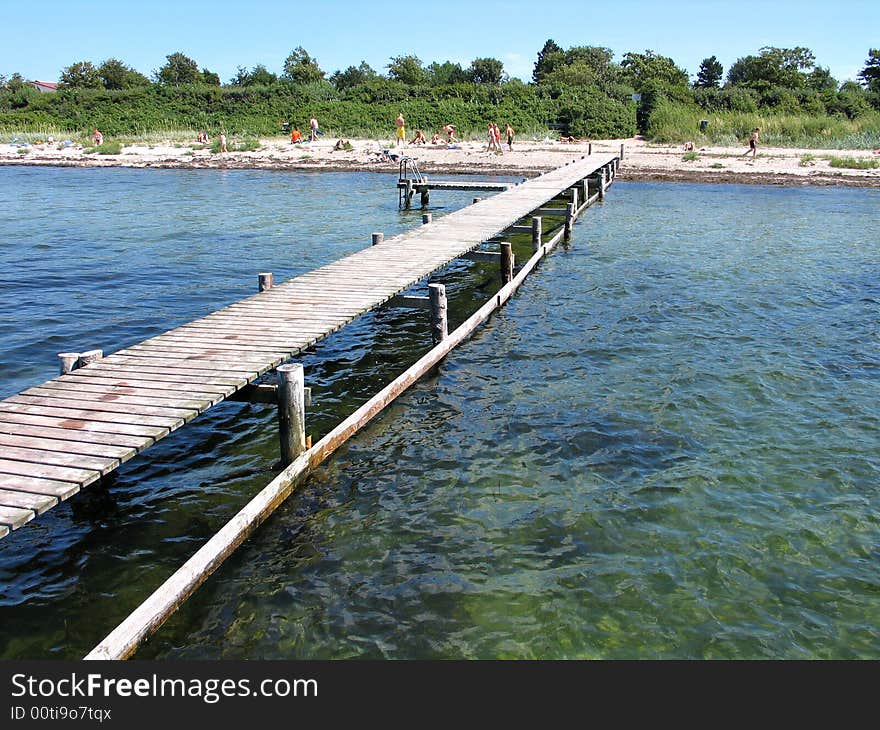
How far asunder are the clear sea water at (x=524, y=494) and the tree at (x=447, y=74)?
74860 mm

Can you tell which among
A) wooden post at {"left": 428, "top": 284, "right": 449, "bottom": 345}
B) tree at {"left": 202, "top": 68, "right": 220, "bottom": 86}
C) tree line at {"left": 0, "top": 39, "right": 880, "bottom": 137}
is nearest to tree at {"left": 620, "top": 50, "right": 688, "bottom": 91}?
tree line at {"left": 0, "top": 39, "right": 880, "bottom": 137}

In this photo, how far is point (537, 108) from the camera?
5819cm

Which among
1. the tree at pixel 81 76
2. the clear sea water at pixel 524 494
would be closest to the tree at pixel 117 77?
the tree at pixel 81 76

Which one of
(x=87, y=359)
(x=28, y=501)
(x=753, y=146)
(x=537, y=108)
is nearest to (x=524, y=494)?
(x=28, y=501)

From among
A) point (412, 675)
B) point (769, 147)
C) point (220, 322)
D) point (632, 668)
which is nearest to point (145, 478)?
point (220, 322)

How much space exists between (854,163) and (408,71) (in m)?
58.5

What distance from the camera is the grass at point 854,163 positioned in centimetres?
3928

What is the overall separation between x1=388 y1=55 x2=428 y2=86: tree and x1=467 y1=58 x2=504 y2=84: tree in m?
6.13

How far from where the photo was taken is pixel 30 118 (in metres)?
65.9

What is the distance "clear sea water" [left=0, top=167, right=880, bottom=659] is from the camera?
20.9 ft

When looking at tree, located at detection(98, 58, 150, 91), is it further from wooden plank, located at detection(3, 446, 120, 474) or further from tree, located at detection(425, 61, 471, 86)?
wooden plank, located at detection(3, 446, 120, 474)

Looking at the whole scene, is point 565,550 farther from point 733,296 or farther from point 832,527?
point 733,296

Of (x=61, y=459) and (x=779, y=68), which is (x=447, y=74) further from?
(x=61, y=459)

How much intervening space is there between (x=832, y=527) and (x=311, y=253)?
53.1 ft
